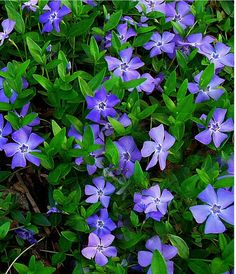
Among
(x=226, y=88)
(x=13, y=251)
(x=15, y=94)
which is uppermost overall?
(x=15, y=94)

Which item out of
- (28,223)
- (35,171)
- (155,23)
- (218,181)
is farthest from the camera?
(155,23)

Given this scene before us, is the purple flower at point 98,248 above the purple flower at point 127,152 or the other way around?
the other way around

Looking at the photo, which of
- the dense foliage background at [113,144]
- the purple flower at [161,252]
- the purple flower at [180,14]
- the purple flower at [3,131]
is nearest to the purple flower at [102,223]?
the dense foliage background at [113,144]

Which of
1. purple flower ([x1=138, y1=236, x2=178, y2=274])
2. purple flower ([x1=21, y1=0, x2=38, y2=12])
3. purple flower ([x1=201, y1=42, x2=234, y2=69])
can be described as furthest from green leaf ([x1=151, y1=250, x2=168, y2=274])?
purple flower ([x1=21, y1=0, x2=38, y2=12])

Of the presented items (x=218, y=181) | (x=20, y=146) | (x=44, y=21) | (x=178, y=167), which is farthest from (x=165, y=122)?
(x=44, y=21)

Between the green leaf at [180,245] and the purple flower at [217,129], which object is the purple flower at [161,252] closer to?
the green leaf at [180,245]

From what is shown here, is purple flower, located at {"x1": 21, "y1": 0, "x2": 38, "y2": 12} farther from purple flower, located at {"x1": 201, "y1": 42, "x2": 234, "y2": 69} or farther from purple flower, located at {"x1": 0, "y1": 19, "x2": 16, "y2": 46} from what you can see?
purple flower, located at {"x1": 201, "y1": 42, "x2": 234, "y2": 69}

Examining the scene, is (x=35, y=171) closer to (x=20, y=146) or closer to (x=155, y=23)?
(x=20, y=146)
